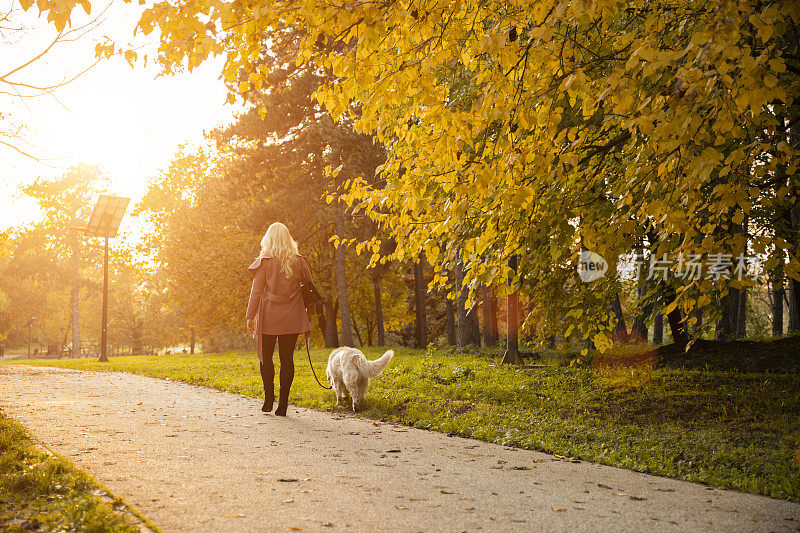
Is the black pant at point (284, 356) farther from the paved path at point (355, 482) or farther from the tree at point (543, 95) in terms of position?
the tree at point (543, 95)

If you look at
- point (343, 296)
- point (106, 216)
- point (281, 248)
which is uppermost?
point (106, 216)

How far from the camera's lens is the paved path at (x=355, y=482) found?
3314mm

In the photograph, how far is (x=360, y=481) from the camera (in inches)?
161

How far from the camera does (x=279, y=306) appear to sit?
22.8 ft

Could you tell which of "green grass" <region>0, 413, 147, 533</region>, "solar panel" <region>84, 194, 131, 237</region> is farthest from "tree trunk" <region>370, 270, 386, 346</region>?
"green grass" <region>0, 413, 147, 533</region>

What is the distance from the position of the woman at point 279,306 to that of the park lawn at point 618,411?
3.81ft

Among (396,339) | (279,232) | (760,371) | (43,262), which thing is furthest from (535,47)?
(43,262)

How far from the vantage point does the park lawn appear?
5078 mm

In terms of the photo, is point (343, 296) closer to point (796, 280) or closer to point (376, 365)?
point (376, 365)

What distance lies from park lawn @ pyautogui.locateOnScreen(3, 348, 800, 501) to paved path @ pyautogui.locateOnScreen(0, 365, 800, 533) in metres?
0.49

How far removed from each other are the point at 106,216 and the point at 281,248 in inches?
646

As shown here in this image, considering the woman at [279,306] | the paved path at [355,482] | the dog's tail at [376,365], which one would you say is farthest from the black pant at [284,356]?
the dog's tail at [376,365]

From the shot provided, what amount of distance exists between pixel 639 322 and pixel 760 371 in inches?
291

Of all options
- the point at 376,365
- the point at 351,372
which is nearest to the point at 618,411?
the point at 376,365
